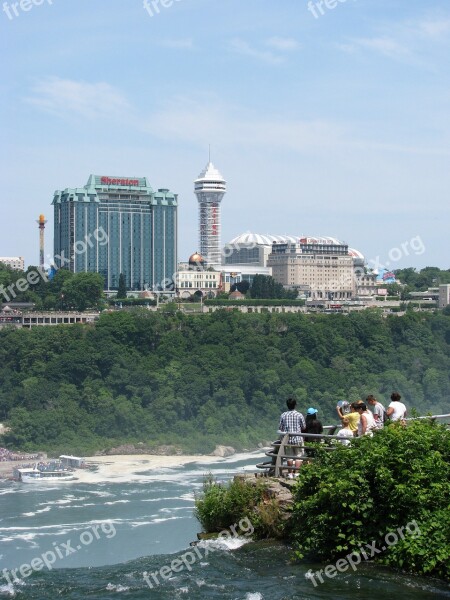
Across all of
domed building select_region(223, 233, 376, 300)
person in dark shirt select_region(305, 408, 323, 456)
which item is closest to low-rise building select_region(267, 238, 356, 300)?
domed building select_region(223, 233, 376, 300)

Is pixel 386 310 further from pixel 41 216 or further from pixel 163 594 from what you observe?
pixel 163 594

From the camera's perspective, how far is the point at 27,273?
130 m

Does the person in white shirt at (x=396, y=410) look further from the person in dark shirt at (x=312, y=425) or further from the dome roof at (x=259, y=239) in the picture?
the dome roof at (x=259, y=239)

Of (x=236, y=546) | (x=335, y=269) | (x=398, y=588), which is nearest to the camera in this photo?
(x=398, y=588)

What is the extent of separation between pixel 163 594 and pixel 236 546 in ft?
5.52

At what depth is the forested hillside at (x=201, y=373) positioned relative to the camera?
80938mm

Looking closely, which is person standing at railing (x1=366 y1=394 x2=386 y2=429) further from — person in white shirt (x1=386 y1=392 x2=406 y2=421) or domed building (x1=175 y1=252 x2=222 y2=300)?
domed building (x1=175 y1=252 x2=222 y2=300)

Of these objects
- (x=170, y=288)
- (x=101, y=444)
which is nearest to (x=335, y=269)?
(x=170, y=288)

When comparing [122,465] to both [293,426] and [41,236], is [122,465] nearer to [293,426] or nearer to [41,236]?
[293,426]
